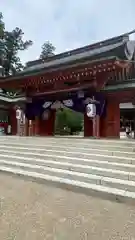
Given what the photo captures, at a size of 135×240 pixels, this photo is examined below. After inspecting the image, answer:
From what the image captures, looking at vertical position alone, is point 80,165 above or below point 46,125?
below

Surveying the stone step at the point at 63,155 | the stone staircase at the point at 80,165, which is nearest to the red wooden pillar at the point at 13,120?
the stone step at the point at 63,155

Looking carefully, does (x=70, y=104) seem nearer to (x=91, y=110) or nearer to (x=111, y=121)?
(x=91, y=110)

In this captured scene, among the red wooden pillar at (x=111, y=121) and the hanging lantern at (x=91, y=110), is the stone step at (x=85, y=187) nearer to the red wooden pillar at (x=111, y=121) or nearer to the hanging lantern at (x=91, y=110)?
the hanging lantern at (x=91, y=110)

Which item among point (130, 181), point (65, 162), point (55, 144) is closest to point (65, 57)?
point (55, 144)

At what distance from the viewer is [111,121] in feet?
39.0

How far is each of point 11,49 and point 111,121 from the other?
3108 cm

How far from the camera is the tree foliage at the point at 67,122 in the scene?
2366cm

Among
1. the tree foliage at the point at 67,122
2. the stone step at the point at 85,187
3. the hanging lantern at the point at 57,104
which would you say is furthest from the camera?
the tree foliage at the point at 67,122

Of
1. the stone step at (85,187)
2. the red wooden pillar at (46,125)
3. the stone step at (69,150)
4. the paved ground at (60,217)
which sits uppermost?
the red wooden pillar at (46,125)

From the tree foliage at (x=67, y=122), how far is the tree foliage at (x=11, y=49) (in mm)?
17222

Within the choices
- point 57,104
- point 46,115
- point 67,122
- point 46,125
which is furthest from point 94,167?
point 67,122

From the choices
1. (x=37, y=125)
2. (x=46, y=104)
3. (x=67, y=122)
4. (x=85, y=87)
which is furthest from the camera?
(x=67, y=122)

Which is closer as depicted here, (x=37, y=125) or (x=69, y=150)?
(x=69, y=150)

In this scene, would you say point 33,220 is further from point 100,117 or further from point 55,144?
point 100,117
